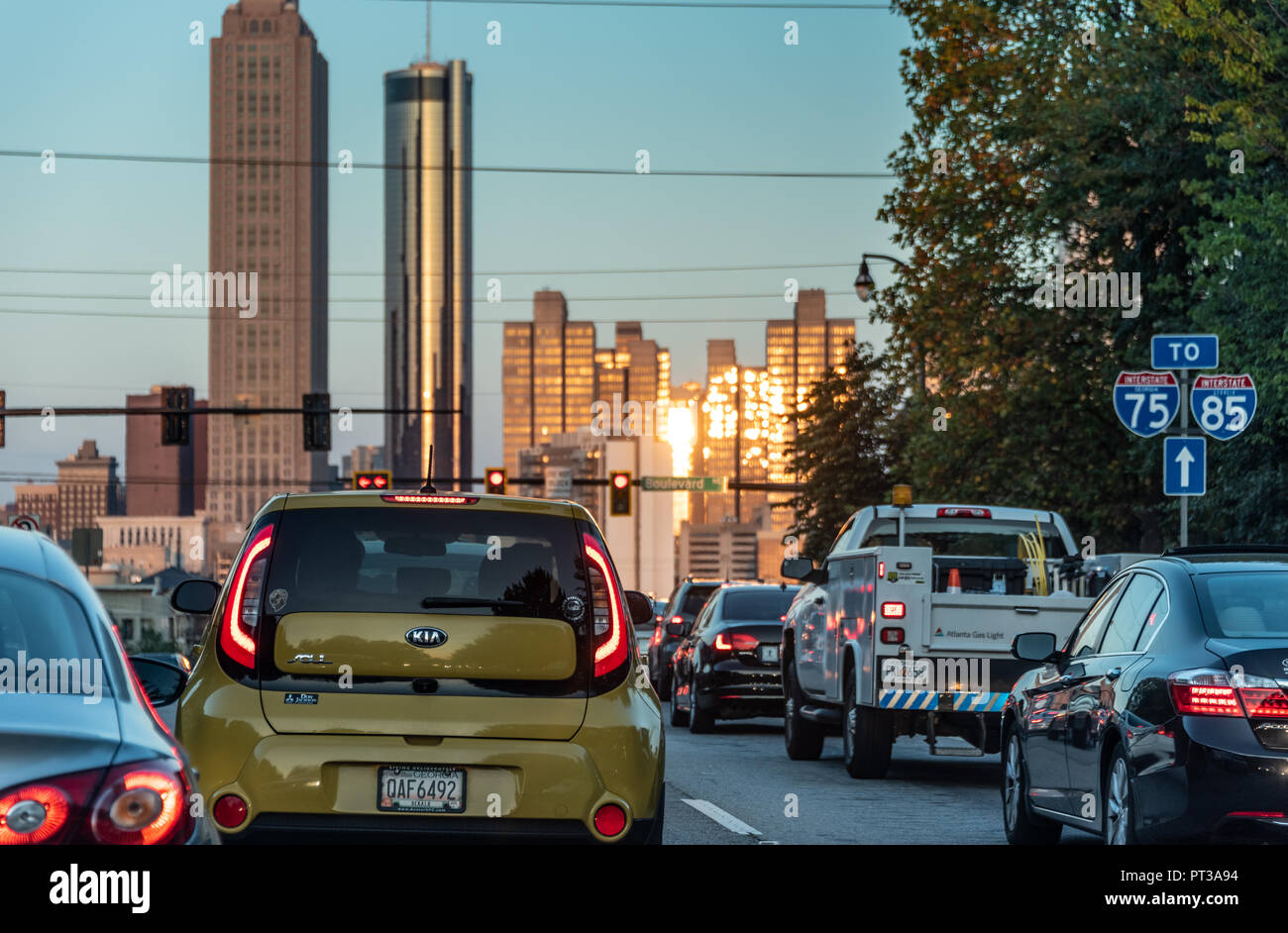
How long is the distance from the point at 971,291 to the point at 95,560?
25.6m

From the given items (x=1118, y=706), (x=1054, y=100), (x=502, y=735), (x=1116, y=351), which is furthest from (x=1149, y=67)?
(x=502, y=735)

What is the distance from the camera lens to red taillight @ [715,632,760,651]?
22.9 metres

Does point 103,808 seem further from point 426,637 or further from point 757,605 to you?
point 757,605

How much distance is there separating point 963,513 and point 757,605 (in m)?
6.63

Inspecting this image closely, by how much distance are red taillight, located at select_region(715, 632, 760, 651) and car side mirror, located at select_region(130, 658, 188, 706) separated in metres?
16.5

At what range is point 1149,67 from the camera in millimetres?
30266

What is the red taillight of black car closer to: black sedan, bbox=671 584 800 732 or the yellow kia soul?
the yellow kia soul

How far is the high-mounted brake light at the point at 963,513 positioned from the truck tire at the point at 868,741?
6.58 ft

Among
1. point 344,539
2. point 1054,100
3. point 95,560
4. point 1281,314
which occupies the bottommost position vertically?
point 95,560

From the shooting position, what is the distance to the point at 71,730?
14.8 feet

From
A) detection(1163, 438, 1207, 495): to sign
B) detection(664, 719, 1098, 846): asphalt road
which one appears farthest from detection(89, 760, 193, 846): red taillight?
detection(1163, 438, 1207, 495): to sign

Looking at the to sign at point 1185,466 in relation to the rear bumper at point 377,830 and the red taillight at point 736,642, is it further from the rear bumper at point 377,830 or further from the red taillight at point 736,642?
the rear bumper at point 377,830

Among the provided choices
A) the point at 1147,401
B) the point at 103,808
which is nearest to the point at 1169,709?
the point at 103,808
